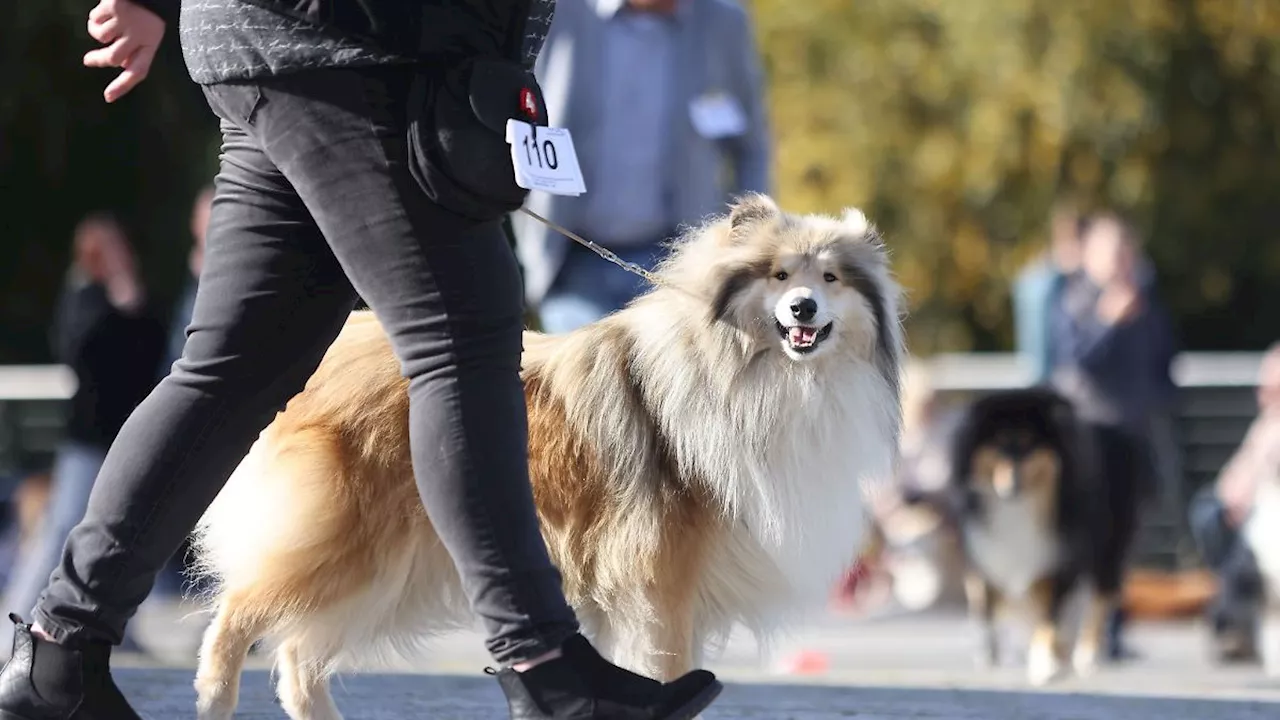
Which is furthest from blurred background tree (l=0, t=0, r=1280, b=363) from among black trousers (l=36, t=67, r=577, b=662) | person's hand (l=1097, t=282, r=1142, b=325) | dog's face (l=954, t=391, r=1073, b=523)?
black trousers (l=36, t=67, r=577, b=662)

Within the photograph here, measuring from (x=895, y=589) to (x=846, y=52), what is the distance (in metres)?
11.7

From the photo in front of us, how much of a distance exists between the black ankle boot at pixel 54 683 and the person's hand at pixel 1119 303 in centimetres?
704

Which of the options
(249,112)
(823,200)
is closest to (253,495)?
(249,112)

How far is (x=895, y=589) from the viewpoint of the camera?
11312mm

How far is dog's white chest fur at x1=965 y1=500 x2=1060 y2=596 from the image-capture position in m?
8.84

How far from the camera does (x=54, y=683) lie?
327 centimetres

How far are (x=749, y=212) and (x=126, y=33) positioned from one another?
1.64 m

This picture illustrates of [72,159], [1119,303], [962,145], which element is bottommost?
[1119,303]

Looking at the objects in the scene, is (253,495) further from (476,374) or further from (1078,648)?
(1078,648)

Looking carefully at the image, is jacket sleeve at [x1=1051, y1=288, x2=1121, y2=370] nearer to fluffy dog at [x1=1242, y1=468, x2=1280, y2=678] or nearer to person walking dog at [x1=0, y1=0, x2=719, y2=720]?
fluffy dog at [x1=1242, y1=468, x2=1280, y2=678]

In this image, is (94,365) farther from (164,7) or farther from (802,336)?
(164,7)

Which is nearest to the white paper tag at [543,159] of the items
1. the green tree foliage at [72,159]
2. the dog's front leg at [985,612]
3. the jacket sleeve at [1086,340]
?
the dog's front leg at [985,612]

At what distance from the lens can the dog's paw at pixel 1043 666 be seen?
797 centimetres

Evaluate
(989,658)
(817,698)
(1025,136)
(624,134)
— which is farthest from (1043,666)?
(1025,136)
